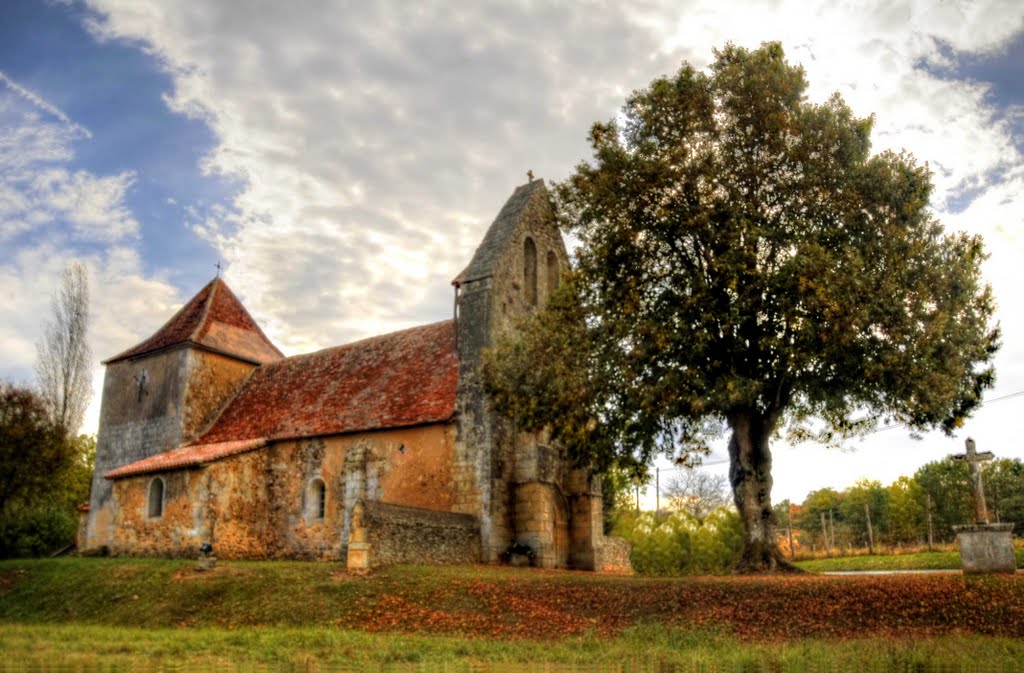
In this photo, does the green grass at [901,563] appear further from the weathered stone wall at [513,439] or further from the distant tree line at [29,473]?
the distant tree line at [29,473]

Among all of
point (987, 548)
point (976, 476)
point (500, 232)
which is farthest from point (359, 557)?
point (976, 476)

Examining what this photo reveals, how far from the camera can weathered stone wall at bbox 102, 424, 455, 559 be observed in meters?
22.7

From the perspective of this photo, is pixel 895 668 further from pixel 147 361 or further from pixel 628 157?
pixel 147 361

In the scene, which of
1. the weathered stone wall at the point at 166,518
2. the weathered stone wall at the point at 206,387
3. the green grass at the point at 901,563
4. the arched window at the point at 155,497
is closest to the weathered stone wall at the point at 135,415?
the weathered stone wall at the point at 206,387

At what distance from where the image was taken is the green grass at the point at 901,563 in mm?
21375

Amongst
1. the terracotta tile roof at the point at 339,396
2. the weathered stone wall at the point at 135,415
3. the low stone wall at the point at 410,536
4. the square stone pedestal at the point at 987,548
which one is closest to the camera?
the square stone pedestal at the point at 987,548

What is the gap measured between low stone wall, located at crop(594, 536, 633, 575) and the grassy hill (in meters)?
6.74

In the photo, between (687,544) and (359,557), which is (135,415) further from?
(687,544)

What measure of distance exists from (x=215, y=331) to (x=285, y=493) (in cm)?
967

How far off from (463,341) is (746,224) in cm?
1010

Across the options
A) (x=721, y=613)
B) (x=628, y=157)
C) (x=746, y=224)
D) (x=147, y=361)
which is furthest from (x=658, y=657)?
(x=147, y=361)

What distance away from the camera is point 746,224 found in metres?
16.7

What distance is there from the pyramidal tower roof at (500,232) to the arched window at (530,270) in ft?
3.19

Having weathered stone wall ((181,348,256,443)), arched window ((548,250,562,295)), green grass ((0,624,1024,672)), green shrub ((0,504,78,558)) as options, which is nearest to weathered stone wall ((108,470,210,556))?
weathered stone wall ((181,348,256,443))
